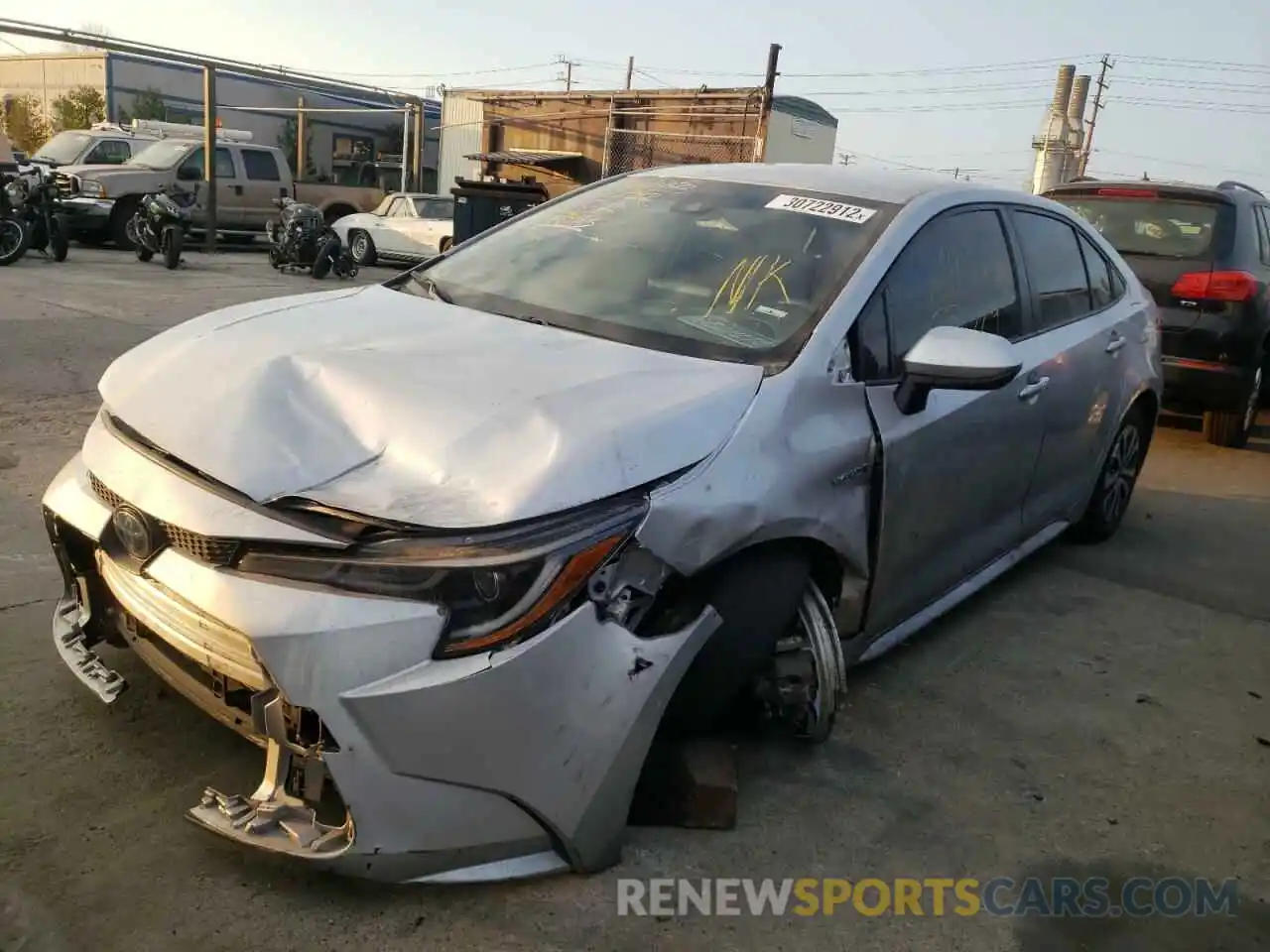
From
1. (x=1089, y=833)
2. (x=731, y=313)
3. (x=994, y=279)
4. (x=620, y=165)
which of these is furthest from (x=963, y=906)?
(x=620, y=165)

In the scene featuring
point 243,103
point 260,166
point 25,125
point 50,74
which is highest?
point 50,74

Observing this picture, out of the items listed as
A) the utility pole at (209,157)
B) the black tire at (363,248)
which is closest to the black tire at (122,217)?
the utility pole at (209,157)

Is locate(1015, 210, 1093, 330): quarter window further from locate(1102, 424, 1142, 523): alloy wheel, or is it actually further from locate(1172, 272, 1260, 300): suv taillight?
locate(1172, 272, 1260, 300): suv taillight

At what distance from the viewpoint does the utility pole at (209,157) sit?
50.7ft

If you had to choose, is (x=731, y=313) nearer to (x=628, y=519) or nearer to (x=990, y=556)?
(x=628, y=519)

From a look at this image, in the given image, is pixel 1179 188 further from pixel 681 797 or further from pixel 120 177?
pixel 120 177

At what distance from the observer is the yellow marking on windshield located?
2.91m

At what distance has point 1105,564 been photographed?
4.86 metres

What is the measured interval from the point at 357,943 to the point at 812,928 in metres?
0.95

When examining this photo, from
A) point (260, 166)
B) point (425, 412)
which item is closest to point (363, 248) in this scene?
point (260, 166)

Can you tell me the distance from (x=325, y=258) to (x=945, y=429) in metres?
13.5

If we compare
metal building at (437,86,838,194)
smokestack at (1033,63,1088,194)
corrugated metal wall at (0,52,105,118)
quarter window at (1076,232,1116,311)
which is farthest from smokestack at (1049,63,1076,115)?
corrugated metal wall at (0,52,105,118)

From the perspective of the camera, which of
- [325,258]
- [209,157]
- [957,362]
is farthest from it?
[209,157]

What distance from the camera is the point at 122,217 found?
52.4 feet
